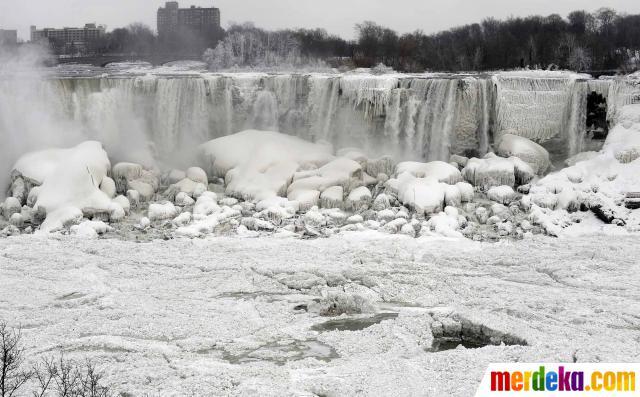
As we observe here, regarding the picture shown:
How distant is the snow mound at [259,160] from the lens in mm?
16984

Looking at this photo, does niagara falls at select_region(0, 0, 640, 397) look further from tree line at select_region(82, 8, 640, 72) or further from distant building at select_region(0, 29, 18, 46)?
tree line at select_region(82, 8, 640, 72)

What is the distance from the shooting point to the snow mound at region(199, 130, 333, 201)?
17.0 m

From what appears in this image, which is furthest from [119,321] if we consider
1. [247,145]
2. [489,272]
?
[247,145]

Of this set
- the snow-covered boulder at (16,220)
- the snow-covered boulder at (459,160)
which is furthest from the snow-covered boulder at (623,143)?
the snow-covered boulder at (16,220)

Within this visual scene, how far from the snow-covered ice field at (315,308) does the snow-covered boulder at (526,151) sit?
174 inches

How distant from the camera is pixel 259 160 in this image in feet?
58.8

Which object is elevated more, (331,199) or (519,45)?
(519,45)

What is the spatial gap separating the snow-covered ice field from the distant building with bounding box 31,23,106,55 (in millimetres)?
38702

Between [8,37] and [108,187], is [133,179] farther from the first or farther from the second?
[8,37]

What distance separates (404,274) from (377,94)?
30.2 ft

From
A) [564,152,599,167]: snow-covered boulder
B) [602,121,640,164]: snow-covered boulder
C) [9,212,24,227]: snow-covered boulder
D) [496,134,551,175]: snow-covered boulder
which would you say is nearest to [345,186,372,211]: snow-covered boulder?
[496,134,551,175]: snow-covered boulder

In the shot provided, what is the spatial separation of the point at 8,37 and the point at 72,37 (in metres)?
21.3

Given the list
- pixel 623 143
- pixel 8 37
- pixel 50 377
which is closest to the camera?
pixel 50 377

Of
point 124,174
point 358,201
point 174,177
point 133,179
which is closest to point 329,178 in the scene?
point 358,201
